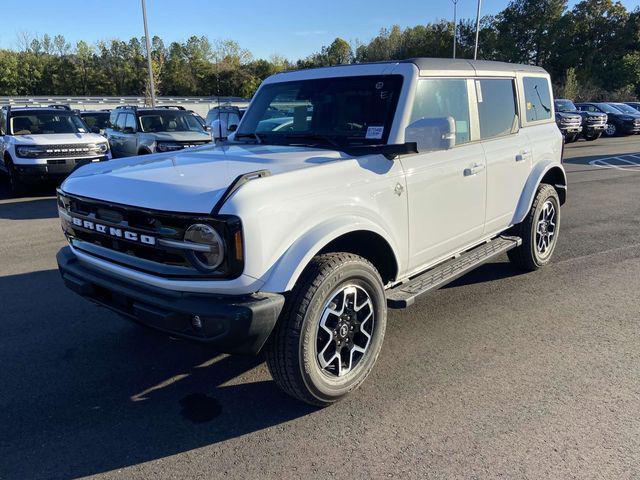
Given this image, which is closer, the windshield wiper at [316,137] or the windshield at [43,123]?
the windshield wiper at [316,137]

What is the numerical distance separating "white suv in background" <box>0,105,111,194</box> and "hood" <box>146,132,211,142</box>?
4.08 feet

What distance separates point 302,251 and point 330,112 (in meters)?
1.61

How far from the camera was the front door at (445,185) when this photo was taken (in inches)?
142

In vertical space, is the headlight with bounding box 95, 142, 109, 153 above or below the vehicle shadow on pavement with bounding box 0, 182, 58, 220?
above

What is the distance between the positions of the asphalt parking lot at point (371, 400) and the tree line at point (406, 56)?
39250mm

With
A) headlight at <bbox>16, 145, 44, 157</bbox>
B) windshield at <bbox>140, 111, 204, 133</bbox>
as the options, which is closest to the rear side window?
windshield at <bbox>140, 111, 204, 133</bbox>

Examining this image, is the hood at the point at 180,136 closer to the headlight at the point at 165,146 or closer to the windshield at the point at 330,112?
the headlight at the point at 165,146

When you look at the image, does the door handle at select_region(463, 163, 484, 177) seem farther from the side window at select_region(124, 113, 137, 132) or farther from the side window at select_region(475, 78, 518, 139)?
the side window at select_region(124, 113, 137, 132)

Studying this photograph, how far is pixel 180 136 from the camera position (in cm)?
1129

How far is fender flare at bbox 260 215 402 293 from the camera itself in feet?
8.76

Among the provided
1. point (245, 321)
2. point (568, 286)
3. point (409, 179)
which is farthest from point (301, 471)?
point (568, 286)

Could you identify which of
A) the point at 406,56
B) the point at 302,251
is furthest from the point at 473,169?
the point at 406,56

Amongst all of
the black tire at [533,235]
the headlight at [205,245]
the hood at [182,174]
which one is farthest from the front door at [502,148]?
the headlight at [205,245]

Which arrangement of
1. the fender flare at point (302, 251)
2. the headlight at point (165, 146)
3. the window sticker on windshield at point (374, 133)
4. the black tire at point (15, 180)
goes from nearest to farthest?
the fender flare at point (302, 251) < the window sticker on windshield at point (374, 133) < the black tire at point (15, 180) < the headlight at point (165, 146)
